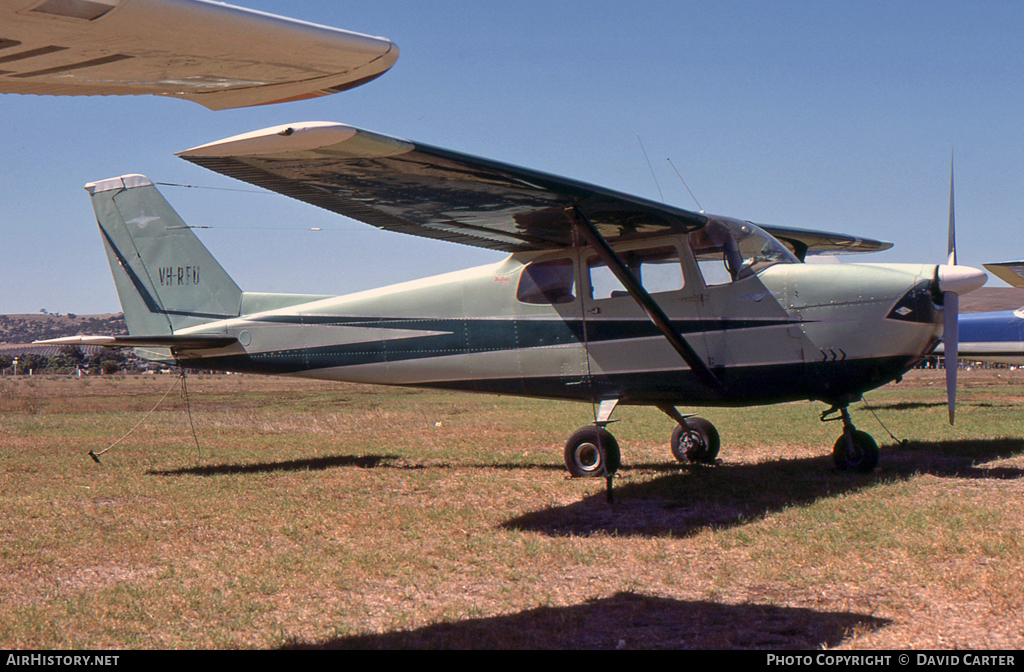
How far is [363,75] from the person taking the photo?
2461 millimetres

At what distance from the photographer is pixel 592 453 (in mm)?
9062

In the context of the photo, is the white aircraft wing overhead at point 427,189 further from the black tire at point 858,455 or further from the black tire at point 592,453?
the black tire at point 858,455

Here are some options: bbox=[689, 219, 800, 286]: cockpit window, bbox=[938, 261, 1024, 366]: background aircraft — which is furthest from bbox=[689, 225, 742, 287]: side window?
bbox=[938, 261, 1024, 366]: background aircraft

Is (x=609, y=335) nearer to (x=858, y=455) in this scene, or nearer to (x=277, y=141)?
(x=858, y=455)

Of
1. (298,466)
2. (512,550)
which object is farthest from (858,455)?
(298,466)

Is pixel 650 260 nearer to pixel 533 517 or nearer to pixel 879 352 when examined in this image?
pixel 879 352

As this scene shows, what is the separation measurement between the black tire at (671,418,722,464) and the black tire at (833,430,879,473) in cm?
169

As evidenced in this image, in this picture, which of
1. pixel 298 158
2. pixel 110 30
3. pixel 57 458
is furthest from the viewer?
pixel 57 458

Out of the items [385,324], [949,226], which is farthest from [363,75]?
[949,226]

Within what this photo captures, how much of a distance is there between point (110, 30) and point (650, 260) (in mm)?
7309

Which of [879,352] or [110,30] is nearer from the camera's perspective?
[110,30]

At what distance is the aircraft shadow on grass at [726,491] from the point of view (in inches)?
270

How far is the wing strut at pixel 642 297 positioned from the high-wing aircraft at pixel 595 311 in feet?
0.06

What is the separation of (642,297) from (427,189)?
8.62 ft
